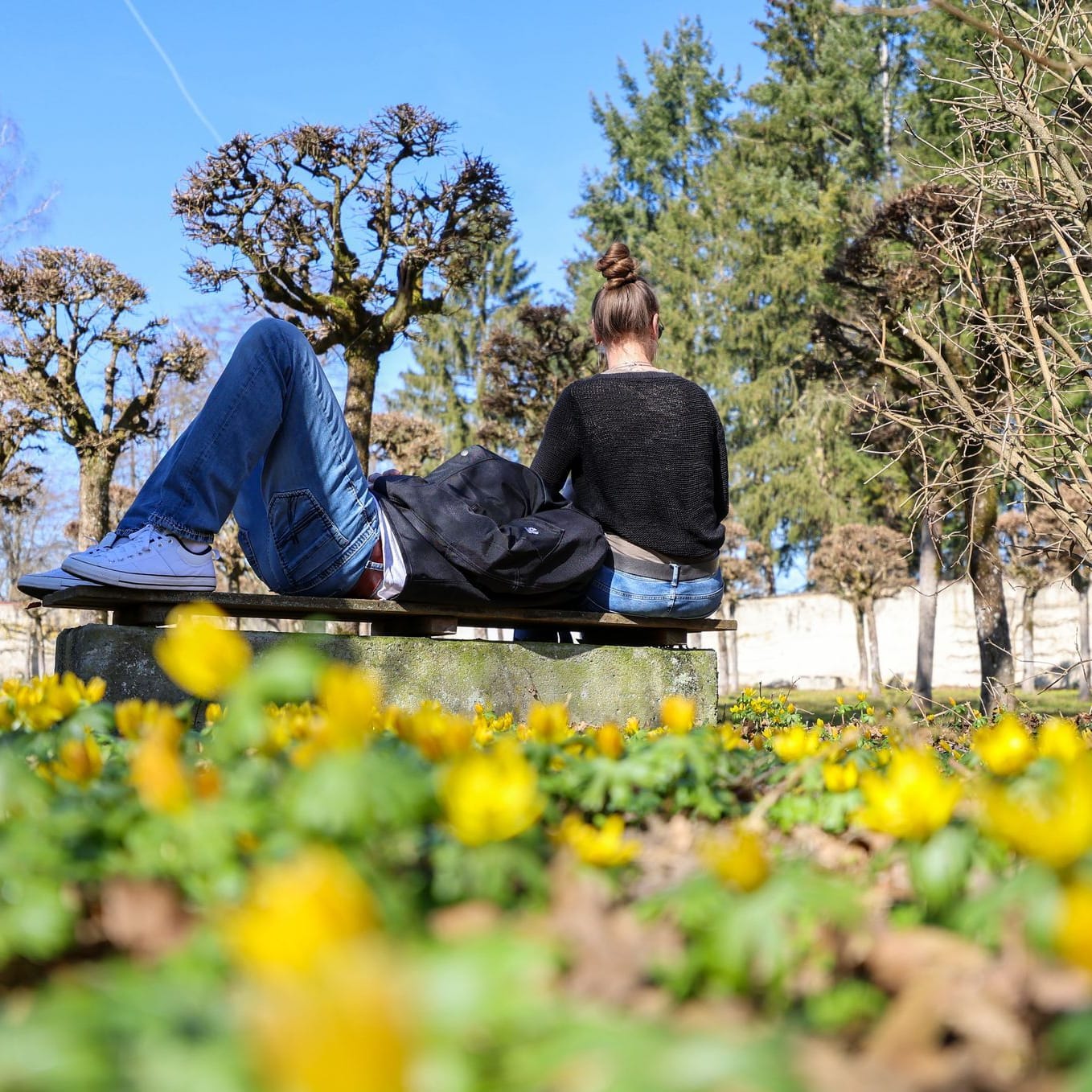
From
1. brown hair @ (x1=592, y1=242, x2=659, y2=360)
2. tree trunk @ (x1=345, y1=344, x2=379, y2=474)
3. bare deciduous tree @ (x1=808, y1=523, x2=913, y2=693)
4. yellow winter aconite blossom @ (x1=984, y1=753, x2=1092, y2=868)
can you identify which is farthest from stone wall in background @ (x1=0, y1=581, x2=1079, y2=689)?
yellow winter aconite blossom @ (x1=984, y1=753, x2=1092, y2=868)

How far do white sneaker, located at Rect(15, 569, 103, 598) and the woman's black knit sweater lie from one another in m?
1.54

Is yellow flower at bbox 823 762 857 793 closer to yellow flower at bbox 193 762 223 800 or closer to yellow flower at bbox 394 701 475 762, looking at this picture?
yellow flower at bbox 394 701 475 762

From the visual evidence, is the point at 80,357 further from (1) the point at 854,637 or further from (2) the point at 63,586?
(1) the point at 854,637

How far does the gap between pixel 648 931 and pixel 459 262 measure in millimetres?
9635

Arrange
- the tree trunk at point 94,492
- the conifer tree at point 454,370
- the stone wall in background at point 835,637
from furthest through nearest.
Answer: the conifer tree at point 454,370
the stone wall in background at point 835,637
the tree trunk at point 94,492

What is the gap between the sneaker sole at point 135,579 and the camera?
2.62m

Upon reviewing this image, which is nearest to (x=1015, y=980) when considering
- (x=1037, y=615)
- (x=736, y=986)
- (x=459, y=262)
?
(x=736, y=986)

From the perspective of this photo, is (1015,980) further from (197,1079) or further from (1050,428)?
(1050,428)

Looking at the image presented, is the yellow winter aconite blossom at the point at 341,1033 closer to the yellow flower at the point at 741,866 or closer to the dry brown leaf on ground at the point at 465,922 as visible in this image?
the dry brown leaf on ground at the point at 465,922

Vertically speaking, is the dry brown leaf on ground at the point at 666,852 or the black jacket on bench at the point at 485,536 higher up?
the black jacket on bench at the point at 485,536

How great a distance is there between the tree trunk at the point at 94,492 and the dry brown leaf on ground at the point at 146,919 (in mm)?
Result: 13154

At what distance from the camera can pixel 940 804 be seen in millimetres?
898

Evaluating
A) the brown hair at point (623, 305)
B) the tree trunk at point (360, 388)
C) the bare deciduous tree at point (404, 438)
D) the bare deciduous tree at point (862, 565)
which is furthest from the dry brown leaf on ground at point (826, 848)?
the bare deciduous tree at point (862, 565)

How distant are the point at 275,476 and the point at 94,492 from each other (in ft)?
37.1
